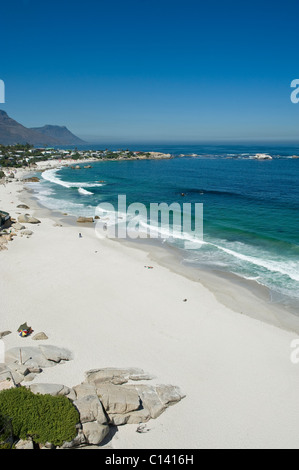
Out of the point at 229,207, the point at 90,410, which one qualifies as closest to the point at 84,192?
the point at 229,207

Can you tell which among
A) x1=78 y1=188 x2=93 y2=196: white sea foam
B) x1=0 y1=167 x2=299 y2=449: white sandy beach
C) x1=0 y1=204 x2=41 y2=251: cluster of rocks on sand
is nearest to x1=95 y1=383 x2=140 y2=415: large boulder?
x1=0 y1=167 x2=299 y2=449: white sandy beach

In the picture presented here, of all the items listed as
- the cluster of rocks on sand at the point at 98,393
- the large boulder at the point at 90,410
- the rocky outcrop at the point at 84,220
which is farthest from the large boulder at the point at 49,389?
the rocky outcrop at the point at 84,220

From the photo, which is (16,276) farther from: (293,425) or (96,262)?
(293,425)

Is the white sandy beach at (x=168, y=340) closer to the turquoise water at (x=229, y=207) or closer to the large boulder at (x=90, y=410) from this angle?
the large boulder at (x=90, y=410)

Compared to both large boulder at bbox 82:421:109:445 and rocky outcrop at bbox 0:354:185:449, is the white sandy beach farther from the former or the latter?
large boulder at bbox 82:421:109:445
